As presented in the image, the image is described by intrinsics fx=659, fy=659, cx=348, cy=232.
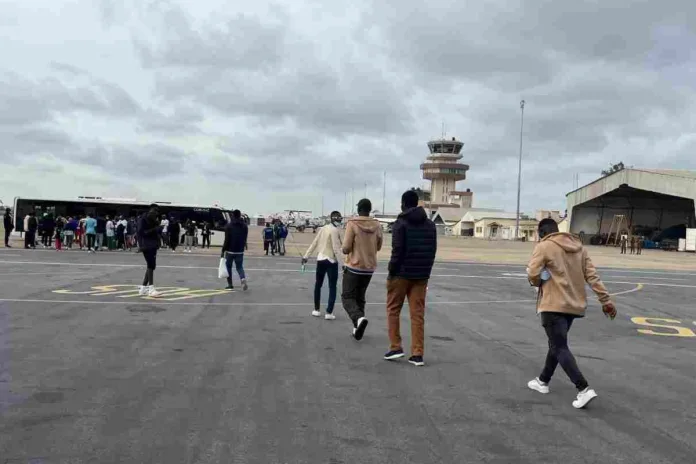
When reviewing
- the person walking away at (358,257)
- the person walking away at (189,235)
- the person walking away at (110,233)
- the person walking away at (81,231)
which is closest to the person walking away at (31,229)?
the person walking away at (81,231)

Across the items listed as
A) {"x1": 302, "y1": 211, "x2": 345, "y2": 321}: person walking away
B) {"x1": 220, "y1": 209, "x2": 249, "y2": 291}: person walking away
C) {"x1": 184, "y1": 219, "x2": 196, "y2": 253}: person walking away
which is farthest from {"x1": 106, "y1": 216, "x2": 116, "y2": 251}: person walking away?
{"x1": 302, "y1": 211, "x2": 345, "y2": 321}: person walking away

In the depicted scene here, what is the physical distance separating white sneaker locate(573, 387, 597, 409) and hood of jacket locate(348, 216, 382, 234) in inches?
144

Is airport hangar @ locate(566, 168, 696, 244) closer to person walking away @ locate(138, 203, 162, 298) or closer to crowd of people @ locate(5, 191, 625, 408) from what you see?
person walking away @ locate(138, 203, 162, 298)

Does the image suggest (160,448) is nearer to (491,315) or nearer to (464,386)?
(464,386)

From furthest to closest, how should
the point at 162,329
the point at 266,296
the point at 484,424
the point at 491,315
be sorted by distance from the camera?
the point at 266,296 < the point at 491,315 < the point at 162,329 < the point at 484,424

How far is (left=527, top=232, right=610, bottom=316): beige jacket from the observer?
5840 mm

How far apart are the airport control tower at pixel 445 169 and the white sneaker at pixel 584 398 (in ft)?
483

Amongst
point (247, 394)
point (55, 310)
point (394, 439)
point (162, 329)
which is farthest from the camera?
point (55, 310)

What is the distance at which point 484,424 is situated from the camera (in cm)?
507

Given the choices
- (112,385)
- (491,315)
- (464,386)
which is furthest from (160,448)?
(491,315)

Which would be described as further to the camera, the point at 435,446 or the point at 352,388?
the point at 352,388

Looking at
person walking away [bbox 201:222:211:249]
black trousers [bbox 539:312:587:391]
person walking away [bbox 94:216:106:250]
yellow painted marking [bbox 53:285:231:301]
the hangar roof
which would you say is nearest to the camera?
black trousers [bbox 539:312:587:391]

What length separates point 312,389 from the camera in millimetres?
5973

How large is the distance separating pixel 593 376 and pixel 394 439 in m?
3.25
